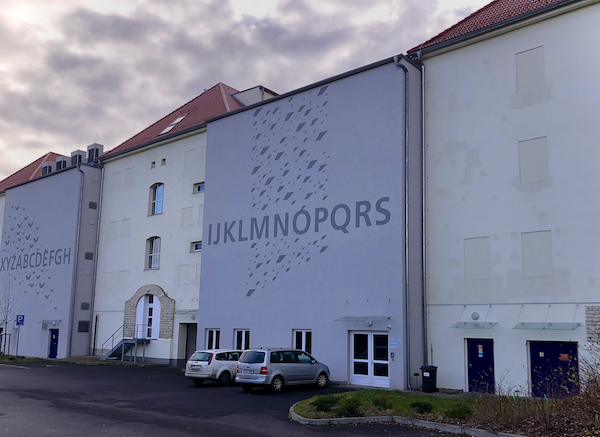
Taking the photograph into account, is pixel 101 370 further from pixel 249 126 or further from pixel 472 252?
pixel 472 252

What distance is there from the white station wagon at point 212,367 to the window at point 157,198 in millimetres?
14339

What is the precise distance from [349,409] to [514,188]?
33.4 feet

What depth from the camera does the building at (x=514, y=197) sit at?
18.0 meters

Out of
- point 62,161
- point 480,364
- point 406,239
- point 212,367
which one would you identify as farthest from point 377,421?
point 62,161

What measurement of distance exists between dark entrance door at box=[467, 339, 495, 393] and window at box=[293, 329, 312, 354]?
6536mm

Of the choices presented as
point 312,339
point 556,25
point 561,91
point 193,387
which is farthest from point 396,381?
point 556,25

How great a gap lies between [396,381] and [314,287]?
519 centimetres

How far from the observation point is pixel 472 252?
20344 mm

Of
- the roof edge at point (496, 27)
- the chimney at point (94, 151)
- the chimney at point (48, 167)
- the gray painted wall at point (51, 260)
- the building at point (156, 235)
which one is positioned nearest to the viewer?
the roof edge at point (496, 27)

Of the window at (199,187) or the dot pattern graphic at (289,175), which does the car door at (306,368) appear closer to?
the dot pattern graphic at (289,175)

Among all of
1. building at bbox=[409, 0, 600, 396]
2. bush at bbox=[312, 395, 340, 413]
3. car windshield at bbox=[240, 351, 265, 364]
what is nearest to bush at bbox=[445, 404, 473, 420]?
bush at bbox=[312, 395, 340, 413]

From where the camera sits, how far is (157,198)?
1350 inches

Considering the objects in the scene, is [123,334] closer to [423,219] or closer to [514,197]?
[423,219]

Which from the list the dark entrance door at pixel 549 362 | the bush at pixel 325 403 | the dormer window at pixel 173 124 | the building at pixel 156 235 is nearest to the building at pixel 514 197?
the dark entrance door at pixel 549 362
